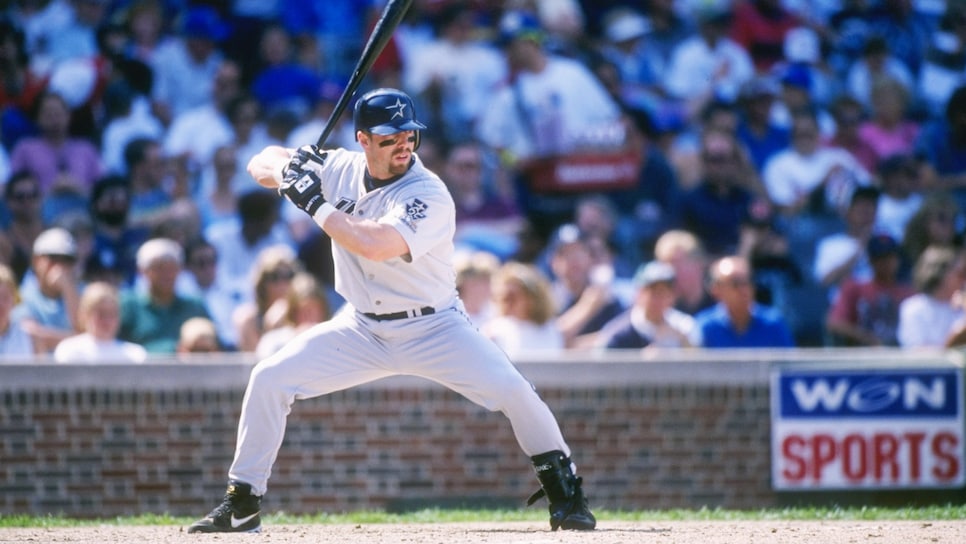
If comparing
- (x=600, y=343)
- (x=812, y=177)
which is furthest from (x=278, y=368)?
(x=812, y=177)

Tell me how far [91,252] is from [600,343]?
11.5 feet

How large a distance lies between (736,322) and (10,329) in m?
4.41

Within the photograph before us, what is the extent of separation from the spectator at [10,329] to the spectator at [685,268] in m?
3.98

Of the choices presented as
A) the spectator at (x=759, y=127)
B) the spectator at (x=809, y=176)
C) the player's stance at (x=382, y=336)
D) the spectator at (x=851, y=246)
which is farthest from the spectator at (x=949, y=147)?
the player's stance at (x=382, y=336)

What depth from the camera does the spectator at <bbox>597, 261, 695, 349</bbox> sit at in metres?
9.09

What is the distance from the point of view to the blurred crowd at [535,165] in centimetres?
938

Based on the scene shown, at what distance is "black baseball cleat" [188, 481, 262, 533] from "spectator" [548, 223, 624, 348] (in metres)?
3.57

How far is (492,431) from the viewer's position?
8828 millimetres

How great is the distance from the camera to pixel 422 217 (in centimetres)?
591

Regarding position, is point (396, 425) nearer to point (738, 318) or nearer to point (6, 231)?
point (738, 318)

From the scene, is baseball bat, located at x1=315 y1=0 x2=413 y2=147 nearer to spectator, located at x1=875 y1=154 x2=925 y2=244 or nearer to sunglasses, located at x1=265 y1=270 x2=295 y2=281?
sunglasses, located at x1=265 y1=270 x2=295 y2=281

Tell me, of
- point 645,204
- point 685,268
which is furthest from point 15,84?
point 685,268

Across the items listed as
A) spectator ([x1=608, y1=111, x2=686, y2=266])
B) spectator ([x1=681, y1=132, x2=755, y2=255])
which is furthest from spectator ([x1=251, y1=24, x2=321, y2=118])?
spectator ([x1=681, y1=132, x2=755, y2=255])

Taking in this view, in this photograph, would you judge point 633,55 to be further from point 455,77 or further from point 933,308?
point 933,308
